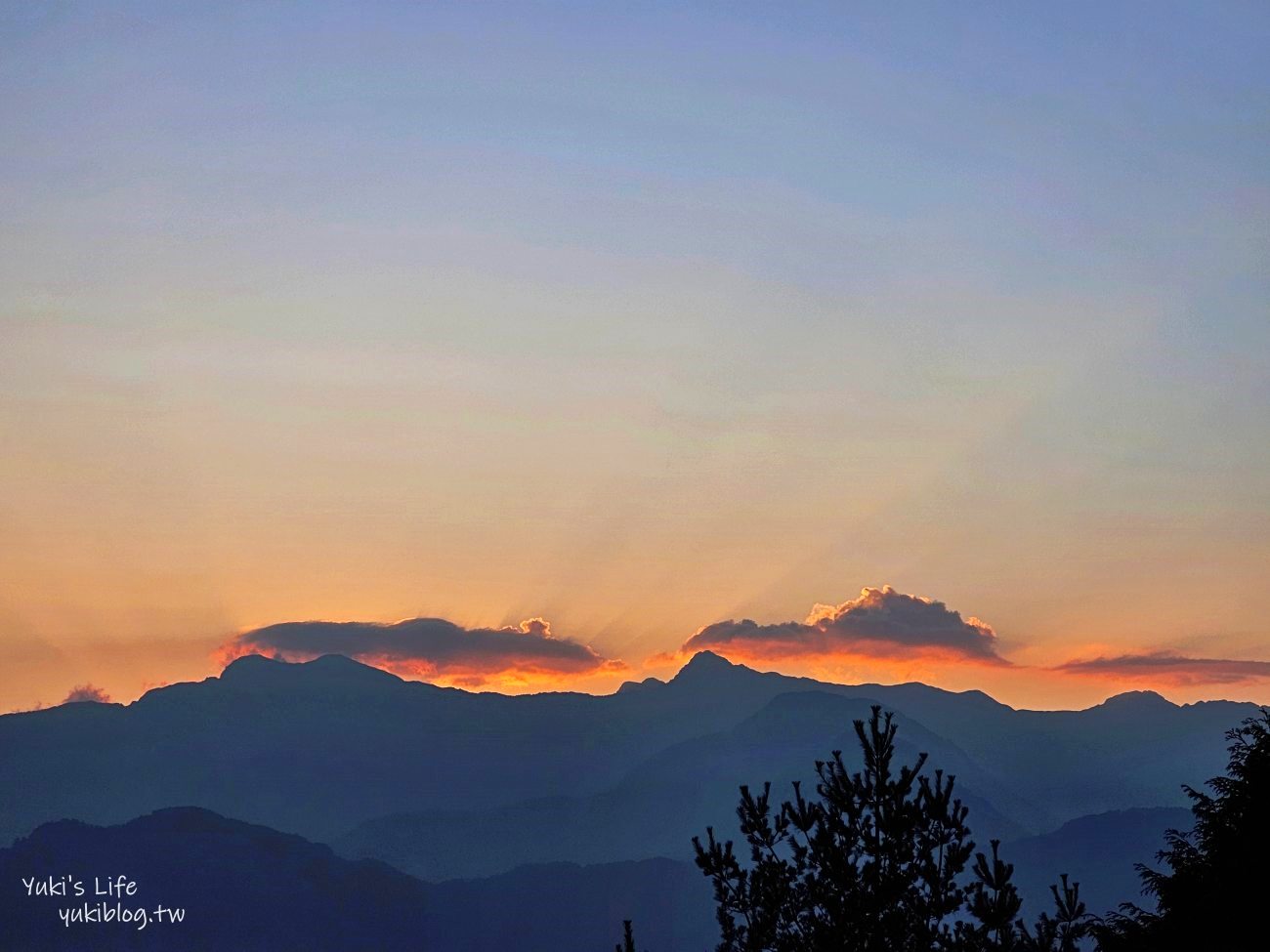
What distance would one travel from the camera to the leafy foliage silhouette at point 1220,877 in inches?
1709

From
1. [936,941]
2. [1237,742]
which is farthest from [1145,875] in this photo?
[936,941]

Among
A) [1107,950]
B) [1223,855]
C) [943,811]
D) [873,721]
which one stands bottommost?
[1107,950]

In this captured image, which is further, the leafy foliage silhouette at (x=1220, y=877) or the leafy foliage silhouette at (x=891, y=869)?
the leafy foliage silhouette at (x=1220, y=877)

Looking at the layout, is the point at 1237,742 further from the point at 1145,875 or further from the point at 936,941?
the point at 936,941

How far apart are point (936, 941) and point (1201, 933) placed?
963 inches

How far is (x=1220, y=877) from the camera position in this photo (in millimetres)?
45750

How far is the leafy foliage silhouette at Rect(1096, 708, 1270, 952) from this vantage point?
A: 142ft

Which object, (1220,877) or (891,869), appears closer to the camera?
(891,869)

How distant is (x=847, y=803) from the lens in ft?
81.3

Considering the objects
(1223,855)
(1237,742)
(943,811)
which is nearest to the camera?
(943,811)

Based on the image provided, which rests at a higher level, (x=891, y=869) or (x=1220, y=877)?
(x=891, y=869)

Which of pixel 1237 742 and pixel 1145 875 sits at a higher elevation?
pixel 1237 742

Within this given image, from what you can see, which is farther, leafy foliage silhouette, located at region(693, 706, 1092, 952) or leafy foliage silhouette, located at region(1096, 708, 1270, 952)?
leafy foliage silhouette, located at region(1096, 708, 1270, 952)

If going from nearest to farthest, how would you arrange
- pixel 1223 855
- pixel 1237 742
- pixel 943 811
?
pixel 943 811, pixel 1223 855, pixel 1237 742
